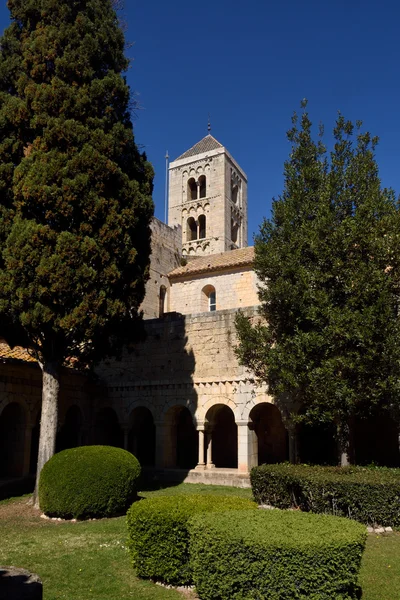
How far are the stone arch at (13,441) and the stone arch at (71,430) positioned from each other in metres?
2.47

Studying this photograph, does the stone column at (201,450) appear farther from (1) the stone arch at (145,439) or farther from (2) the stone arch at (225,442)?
(2) the stone arch at (225,442)

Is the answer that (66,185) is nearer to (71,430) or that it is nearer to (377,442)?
(71,430)

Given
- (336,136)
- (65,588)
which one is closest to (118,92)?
(336,136)

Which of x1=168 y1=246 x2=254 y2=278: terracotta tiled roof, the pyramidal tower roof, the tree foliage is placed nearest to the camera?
the tree foliage

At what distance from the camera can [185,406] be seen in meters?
16.5

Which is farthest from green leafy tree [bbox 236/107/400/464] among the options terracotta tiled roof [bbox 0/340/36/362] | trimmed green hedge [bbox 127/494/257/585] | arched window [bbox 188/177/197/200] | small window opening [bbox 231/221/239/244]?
arched window [bbox 188/177/197/200]

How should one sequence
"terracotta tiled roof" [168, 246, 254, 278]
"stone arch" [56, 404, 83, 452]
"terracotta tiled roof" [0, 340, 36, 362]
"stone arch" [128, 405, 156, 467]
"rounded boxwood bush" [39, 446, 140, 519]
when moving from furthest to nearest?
"terracotta tiled roof" [168, 246, 254, 278] < "stone arch" [128, 405, 156, 467] < "stone arch" [56, 404, 83, 452] < "terracotta tiled roof" [0, 340, 36, 362] < "rounded boxwood bush" [39, 446, 140, 519]

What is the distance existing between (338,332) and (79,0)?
34.4 ft

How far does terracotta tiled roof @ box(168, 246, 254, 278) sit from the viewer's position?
22125mm

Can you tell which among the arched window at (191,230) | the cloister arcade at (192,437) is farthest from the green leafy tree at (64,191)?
the arched window at (191,230)

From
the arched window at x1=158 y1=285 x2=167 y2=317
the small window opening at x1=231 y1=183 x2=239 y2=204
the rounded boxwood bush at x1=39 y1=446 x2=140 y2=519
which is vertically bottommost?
the rounded boxwood bush at x1=39 y1=446 x2=140 y2=519

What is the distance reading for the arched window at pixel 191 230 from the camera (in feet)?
135

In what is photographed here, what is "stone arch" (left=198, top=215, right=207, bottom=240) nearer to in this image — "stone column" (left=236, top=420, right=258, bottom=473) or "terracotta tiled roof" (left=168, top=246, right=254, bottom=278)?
"terracotta tiled roof" (left=168, top=246, right=254, bottom=278)

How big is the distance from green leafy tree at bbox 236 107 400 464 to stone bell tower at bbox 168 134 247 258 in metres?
25.8
